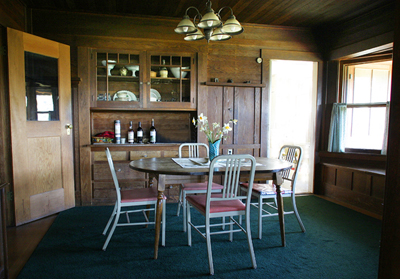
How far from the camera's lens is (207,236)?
2.06m

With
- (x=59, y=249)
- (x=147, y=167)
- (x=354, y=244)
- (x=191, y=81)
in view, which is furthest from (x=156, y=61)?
(x=354, y=244)

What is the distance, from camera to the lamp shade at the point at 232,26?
2.35 metres

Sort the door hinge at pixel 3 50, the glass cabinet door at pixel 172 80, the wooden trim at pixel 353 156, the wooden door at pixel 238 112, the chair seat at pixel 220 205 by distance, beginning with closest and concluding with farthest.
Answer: the chair seat at pixel 220 205 → the door hinge at pixel 3 50 → the wooden trim at pixel 353 156 → the glass cabinet door at pixel 172 80 → the wooden door at pixel 238 112

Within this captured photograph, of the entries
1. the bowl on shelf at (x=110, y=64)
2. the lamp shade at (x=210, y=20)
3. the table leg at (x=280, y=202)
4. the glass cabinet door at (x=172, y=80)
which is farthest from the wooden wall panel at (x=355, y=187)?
the bowl on shelf at (x=110, y=64)

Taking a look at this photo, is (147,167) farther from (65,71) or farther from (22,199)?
(65,71)

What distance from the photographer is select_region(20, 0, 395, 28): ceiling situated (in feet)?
10.9

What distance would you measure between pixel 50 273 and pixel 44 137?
169 cm

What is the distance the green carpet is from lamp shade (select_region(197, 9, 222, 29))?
1906mm

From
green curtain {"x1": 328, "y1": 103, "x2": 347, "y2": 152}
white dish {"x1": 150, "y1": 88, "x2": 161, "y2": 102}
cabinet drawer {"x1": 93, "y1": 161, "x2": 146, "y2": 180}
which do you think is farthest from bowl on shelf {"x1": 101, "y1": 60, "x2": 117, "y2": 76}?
green curtain {"x1": 328, "y1": 103, "x2": 347, "y2": 152}

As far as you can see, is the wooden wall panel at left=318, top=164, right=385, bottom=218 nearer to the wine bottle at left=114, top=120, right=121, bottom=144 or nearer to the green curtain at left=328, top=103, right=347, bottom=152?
the green curtain at left=328, top=103, right=347, bottom=152

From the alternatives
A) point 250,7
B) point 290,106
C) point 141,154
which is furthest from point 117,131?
point 290,106

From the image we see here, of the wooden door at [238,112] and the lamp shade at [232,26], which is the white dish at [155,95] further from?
the lamp shade at [232,26]

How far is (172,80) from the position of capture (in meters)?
3.93

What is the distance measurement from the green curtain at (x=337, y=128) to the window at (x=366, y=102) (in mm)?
100
